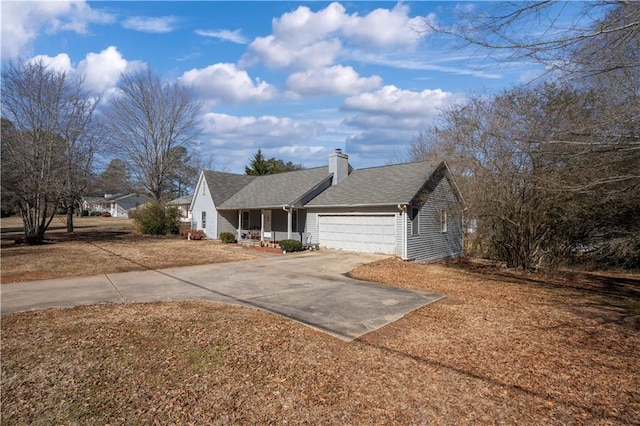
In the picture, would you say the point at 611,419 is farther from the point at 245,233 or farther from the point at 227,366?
the point at 245,233

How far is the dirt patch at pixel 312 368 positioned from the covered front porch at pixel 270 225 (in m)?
13.1

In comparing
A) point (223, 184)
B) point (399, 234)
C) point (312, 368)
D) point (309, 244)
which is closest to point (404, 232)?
point (399, 234)

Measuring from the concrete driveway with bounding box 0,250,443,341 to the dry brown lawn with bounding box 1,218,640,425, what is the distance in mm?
538

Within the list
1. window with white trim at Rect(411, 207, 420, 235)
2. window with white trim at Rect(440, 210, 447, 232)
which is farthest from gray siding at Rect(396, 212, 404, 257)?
window with white trim at Rect(440, 210, 447, 232)

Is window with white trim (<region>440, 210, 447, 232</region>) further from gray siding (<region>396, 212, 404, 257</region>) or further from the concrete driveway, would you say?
the concrete driveway

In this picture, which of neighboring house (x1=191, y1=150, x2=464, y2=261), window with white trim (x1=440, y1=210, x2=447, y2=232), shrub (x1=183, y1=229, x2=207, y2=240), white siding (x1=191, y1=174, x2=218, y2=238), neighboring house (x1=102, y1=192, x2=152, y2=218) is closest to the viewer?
neighboring house (x1=191, y1=150, x2=464, y2=261)

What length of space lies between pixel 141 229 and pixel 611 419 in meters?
30.1

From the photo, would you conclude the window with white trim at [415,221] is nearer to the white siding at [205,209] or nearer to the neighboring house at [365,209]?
the neighboring house at [365,209]

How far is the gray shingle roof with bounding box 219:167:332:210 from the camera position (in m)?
20.3

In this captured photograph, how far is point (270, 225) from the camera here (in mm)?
22234

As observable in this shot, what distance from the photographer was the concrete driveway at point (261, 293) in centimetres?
685

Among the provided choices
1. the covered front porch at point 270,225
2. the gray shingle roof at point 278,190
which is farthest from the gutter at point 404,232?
the covered front porch at point 270,225

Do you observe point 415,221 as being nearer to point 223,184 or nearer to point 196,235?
point 196,235

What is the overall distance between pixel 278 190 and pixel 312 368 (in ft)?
62.1
